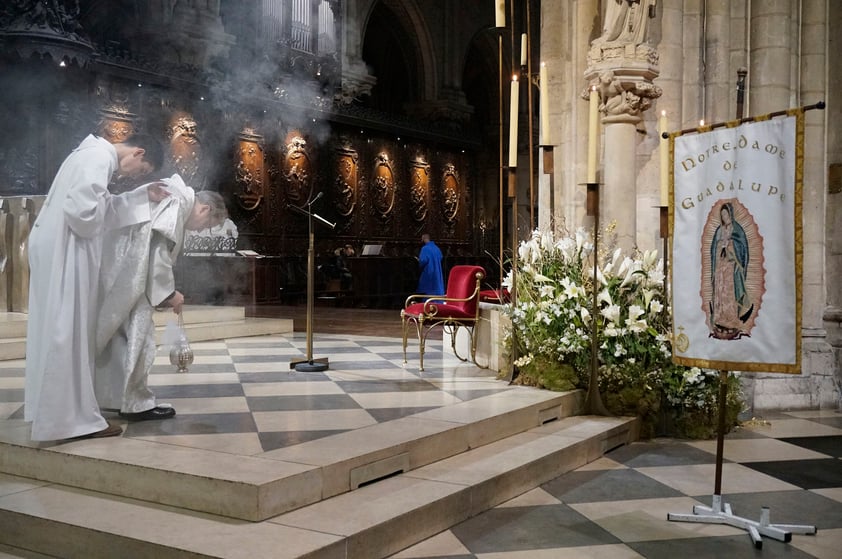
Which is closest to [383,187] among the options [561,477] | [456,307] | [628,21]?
[628,21]

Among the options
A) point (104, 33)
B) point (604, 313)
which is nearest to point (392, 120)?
point (104, 33)

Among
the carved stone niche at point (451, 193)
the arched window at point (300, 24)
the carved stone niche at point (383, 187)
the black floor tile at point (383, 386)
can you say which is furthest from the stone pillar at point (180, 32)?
the black floor tile at point (383, 386)

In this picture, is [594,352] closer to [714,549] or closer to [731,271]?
[731,271]

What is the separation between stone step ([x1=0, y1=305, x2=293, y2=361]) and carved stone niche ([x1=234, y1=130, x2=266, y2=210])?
669 cm

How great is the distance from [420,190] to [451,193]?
4.42ft

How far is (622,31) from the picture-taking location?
6613 mm

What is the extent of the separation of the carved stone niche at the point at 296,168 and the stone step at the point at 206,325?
301 inches

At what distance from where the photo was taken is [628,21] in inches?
259

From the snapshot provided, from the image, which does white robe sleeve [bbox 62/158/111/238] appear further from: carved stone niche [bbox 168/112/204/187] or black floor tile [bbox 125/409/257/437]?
carved stone niche [bbox 168/112/204/187]

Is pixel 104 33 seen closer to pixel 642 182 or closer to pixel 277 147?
pixel 277 147

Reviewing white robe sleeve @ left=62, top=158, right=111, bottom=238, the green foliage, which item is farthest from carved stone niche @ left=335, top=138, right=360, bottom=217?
white robe sleeve @ left=62, top=158, right=111, bottom=238

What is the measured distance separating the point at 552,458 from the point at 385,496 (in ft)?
4.03

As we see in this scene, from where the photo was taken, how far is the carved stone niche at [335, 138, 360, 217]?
17.9 m

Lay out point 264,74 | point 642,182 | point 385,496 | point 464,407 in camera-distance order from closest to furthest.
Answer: point 385,496
point 464,407
point 642,182
point 264,74
